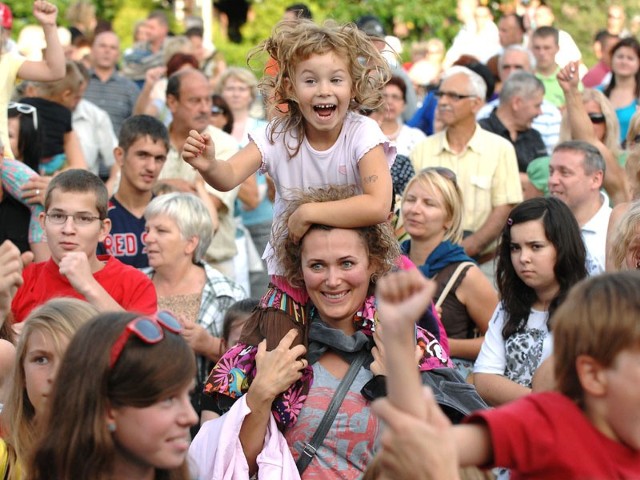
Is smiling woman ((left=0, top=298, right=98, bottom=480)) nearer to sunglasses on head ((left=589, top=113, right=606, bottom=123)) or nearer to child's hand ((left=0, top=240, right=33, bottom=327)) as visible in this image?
child's hand ((left=0, top=240, right=33, bottom=327))

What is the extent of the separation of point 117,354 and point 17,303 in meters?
2.51

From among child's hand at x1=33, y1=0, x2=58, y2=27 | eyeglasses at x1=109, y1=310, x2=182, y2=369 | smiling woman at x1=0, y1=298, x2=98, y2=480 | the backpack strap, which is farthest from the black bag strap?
child's hand at x1=33, y1=0, x2=58, y2=27

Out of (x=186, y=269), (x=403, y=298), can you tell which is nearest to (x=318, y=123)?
(x=403, y=298)

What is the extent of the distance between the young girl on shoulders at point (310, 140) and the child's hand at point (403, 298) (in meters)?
1.57

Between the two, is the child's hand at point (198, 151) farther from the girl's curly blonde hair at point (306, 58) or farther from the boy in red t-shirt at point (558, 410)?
the boy in red t-shirt at point (558, 410)

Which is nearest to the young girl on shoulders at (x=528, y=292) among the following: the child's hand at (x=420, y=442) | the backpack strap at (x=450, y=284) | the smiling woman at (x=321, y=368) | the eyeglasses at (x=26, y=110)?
the backpack strap at (x=450, y=284)

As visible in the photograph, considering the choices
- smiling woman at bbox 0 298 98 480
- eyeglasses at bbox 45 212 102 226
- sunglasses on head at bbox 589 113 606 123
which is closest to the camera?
smiling woman at bbox 0 298 98 480

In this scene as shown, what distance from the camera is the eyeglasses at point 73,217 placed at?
5504 mm

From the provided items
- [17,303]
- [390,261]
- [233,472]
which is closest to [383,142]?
[390,261]

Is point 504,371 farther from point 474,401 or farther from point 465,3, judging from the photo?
point 465,3

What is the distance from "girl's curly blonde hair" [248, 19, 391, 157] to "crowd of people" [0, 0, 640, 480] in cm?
1

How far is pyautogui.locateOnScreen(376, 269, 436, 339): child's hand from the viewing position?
8.87 feet

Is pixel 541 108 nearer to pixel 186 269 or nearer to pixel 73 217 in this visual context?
pixel 186 269

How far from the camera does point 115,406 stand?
3174 mm
